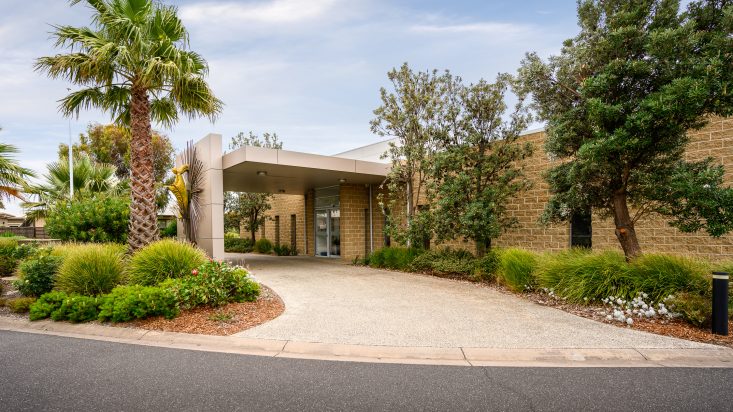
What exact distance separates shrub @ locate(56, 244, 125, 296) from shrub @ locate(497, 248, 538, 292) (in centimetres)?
807

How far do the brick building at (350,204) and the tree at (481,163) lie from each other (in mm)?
941

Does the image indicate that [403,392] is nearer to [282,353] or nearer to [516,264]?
[282,353]

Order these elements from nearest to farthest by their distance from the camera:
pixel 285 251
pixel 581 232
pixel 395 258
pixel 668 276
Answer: pixel 668 276 → pixel 581 232 → pixel 395 258 → pixel 285 251

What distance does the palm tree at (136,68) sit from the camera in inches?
335

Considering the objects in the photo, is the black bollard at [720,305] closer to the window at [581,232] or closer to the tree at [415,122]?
the window at [581,232]

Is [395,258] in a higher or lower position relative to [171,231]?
lower

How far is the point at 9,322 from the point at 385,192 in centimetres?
1289

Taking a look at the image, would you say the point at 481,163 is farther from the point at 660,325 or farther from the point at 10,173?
the point at 10,173

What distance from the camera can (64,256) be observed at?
25.6 ft

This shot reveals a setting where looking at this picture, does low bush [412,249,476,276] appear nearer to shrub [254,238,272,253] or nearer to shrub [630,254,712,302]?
shrub [630,254,712,302]

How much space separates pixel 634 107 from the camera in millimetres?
6801

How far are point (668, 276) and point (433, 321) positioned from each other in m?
4.01

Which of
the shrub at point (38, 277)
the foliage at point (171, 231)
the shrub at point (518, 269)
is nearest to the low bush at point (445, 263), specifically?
the shrub at point (518, 269)

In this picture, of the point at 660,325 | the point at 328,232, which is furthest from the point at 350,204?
Answer: the point at 660,325
